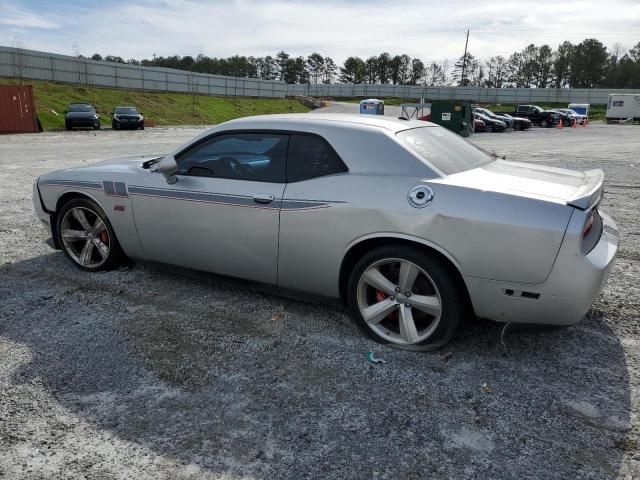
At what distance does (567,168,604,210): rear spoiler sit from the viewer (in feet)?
9.30

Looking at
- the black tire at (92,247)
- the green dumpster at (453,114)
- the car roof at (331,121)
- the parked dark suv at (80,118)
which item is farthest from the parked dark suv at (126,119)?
the car roof at (331,121)

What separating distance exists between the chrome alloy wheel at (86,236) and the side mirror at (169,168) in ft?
3.19

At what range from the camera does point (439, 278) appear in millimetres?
3094

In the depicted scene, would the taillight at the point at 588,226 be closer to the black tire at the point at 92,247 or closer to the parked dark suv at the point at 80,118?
the black tire at the point at 92,247

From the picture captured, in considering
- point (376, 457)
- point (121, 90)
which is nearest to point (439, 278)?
point (376, 457)

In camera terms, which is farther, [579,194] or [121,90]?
[121,90]

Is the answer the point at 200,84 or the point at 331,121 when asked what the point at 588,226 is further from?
the point at 200,84

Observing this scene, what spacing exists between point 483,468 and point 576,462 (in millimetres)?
439

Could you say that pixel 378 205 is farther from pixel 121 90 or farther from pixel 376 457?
pixel 121 90

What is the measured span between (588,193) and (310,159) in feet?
5.82

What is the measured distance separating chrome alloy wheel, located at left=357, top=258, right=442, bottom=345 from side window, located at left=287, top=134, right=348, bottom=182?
750mm

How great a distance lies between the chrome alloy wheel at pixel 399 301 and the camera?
321cm

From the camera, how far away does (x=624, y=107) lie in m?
47.5

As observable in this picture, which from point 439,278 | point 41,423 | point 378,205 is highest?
point 378,205
